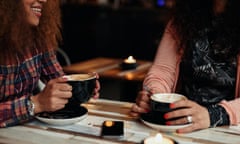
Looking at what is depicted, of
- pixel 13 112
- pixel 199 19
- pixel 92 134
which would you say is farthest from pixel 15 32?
pixel 199 19

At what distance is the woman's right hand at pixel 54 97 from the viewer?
114 centimetres

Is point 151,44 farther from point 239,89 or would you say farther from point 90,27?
point 239,89

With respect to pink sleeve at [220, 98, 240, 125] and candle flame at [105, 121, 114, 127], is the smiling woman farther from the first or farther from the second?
pink sleeve at [220, 98, 240, 125]

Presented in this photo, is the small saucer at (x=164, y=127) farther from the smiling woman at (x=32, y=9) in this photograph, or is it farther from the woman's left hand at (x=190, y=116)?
the smiling woman at (x=32, y=9)

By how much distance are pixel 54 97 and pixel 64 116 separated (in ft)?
0.28

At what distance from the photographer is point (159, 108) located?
3.74 feet

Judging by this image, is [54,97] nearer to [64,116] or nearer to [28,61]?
[64,116]

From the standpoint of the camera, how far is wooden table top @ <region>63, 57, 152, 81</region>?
2445mm

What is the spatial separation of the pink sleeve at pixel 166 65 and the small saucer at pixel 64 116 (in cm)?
37

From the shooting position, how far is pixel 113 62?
293 cm

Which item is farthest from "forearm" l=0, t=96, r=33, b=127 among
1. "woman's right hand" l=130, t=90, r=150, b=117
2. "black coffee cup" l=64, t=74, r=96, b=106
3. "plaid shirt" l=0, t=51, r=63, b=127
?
"woman's right hand" l=130, t=90, r=150, b=117

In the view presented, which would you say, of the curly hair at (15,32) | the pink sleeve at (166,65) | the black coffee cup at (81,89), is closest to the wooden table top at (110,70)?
the pink sleeve at (166,65)

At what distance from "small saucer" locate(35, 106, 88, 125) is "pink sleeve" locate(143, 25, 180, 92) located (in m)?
0.37

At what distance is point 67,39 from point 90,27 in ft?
1.32
